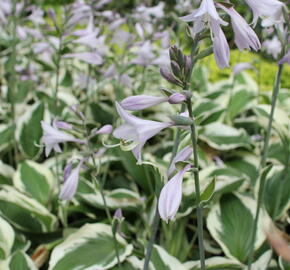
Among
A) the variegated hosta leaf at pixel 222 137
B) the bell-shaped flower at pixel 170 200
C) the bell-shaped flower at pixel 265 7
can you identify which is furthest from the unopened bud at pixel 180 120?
the variegated hosta leaf at pixel 222 137

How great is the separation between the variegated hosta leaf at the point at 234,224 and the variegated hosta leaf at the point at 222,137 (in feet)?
1.68

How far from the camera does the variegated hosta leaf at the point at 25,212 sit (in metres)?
2.09

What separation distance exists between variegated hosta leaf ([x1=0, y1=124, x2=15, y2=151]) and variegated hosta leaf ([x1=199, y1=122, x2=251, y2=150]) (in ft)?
3.86

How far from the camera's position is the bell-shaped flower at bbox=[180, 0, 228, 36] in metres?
0.96

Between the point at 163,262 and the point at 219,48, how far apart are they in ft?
3.38

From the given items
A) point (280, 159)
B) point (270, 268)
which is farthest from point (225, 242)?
point (280, 159)

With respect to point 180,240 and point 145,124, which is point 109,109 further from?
point 145,124

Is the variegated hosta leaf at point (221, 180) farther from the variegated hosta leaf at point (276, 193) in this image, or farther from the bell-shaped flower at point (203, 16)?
the bell-shaped flower at point (203, 16)

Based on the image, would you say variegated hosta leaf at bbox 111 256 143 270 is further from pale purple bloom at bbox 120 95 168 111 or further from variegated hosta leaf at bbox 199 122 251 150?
variegated hosta leaf at bbox 199 122 251 150

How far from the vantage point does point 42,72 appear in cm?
452

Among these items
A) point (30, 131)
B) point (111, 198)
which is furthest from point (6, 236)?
point (30, 131)

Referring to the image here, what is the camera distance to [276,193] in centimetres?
227

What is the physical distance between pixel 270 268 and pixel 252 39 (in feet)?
4.18

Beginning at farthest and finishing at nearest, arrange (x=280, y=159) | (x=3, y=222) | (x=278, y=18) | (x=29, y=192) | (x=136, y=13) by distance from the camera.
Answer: (x=136, y=13) → (x=280, y=159) → (x=29, y=192) → (x=3, y=222) → (x=278, y=18)
